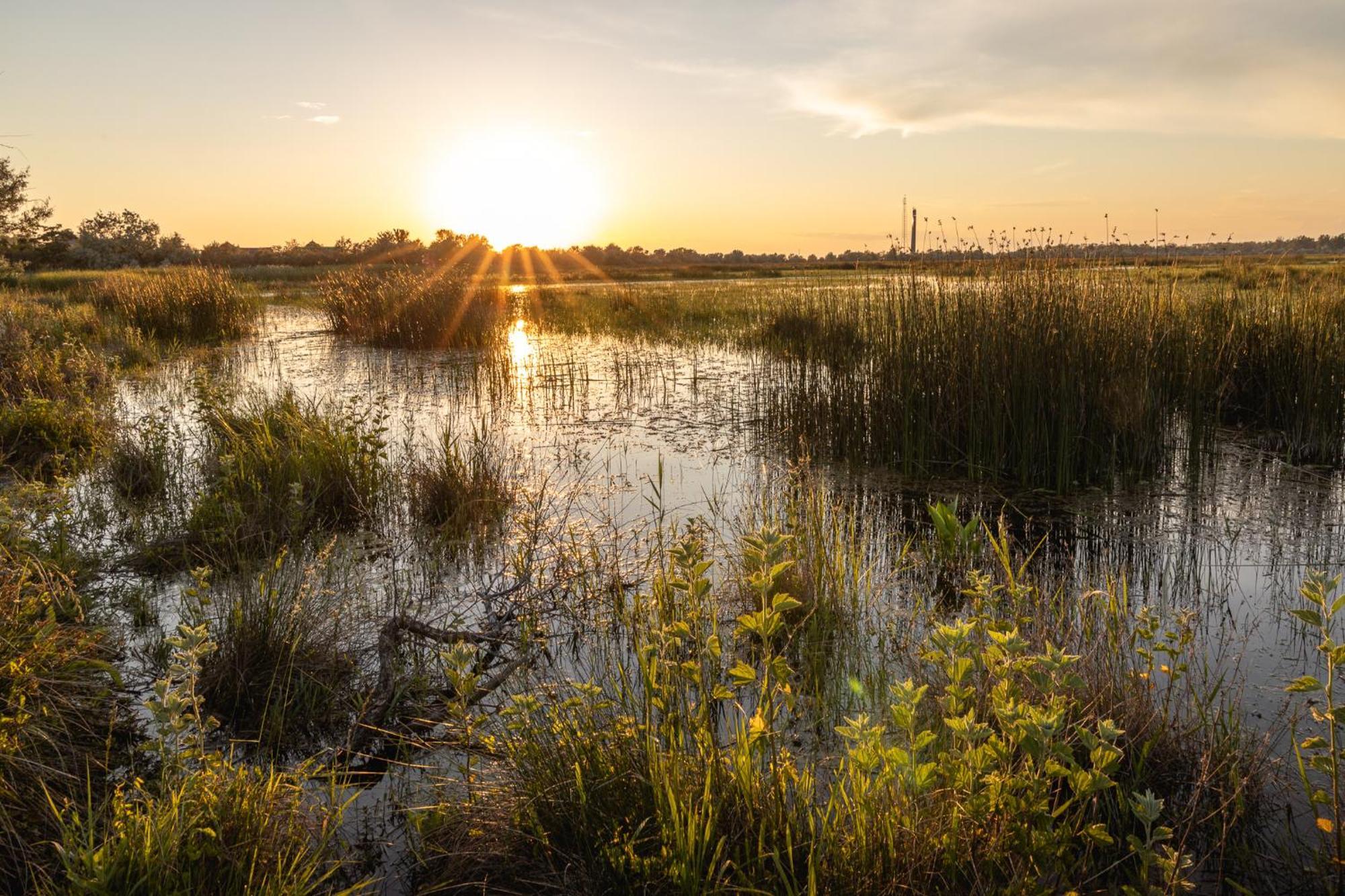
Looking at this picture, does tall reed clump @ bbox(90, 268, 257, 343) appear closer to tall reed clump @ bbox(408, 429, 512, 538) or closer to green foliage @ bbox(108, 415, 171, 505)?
green foliage @ bbox(108, 415, 171, 505)

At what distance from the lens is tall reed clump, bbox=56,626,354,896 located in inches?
65.4

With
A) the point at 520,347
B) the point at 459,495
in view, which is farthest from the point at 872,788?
the point at 520,347

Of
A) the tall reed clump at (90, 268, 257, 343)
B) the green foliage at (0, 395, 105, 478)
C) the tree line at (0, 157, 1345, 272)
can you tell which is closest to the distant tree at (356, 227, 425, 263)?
the tree line at (0, 157, 1345, 272)

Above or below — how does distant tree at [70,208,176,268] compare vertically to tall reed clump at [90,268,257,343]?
above

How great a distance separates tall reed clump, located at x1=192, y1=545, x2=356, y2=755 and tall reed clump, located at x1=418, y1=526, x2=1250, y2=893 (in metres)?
0.88

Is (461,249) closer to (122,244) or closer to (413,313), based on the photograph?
(122,244)

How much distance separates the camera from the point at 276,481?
5.05m

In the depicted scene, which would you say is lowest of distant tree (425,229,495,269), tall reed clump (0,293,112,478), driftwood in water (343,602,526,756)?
driftwood in water (343,602,526,756)

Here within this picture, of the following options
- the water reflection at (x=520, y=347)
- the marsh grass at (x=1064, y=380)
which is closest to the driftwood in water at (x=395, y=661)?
the marsh grass at (x=1064, y=380)

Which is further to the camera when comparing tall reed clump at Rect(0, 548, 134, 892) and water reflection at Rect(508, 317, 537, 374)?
water reflection at Rect(508, 317, 537, 374)

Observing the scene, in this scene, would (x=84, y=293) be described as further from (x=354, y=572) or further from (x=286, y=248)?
(x=286, y=248)

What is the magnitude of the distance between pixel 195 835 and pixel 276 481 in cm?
367

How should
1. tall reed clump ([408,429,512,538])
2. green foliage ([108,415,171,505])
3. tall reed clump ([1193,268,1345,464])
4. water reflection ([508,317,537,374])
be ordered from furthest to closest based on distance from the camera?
water reflection ([508,317,537,374]) < tall reed clump ([1193,268,1345,464]) < green foliage ([108,415,171,505]) < tall reed clump ([408,429,512,538])

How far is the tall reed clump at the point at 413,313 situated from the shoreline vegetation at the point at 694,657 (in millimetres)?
7123
